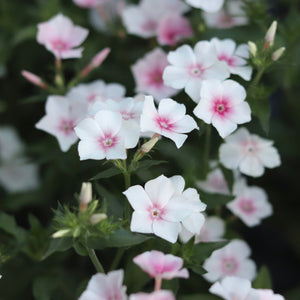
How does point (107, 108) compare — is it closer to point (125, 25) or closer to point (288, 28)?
point (125, 25)

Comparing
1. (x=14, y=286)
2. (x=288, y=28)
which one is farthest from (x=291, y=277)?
(x=14, y=286)

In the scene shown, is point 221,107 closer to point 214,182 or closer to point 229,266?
point 214,182

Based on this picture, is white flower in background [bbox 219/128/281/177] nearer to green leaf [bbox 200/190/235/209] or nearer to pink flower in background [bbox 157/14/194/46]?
green leaf [bbox 200/190/235/209]

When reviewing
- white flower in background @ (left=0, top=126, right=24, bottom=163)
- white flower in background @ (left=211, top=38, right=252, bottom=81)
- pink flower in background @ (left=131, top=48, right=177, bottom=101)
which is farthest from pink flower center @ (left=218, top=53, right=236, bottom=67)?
white flower in background @ (left=0, top=126, right=24, bottom=163)

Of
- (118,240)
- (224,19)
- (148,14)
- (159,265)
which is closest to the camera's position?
(159,265)

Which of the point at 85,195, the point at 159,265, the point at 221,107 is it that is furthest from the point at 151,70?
the point at 159,265

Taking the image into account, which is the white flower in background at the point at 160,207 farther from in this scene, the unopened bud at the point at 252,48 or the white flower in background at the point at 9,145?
the white flower in background at the point at 9,145
